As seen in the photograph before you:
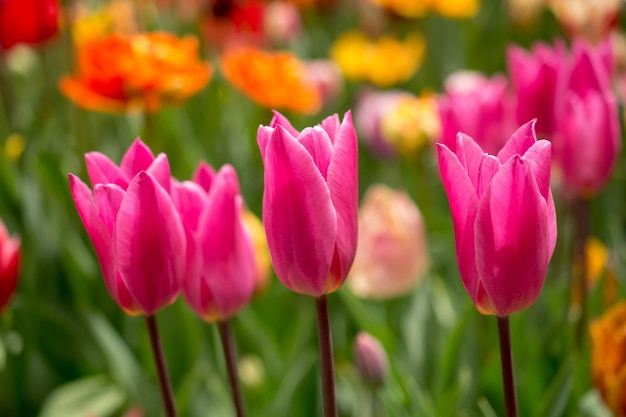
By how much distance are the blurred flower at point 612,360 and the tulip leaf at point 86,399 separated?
579 mm

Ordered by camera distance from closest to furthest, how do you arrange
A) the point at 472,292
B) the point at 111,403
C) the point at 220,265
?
the point at 472,292, the point at 220,265, the point at 111,403

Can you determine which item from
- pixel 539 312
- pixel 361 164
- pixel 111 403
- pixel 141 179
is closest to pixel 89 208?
pixel 141 179

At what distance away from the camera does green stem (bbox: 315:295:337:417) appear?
1.55 feet

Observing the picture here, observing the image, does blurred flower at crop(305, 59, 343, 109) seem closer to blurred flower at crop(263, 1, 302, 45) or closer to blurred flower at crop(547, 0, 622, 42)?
blurred flower at crop(263, 1, 302, 45)

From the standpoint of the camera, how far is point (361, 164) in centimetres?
193

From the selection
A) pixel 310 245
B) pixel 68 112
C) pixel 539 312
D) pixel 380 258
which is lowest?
pixel 539 312

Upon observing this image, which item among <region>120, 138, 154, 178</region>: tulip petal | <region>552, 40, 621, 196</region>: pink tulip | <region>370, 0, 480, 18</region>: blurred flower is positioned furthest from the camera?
<region>370, 0, 480, 18</region>: blurred flower

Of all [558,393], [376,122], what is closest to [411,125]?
[376,122]

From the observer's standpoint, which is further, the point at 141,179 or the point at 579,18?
the point at 579,18

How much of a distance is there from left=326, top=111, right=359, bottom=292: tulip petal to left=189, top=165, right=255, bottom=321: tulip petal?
12 cm

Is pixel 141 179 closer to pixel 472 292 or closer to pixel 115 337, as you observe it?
pixel 472 292

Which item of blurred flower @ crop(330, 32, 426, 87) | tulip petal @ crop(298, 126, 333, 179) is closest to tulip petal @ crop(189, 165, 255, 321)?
tulip petal @ crop(298, 126, 333, 179)

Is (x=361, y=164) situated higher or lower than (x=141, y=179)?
lower

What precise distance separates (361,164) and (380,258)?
84cm
